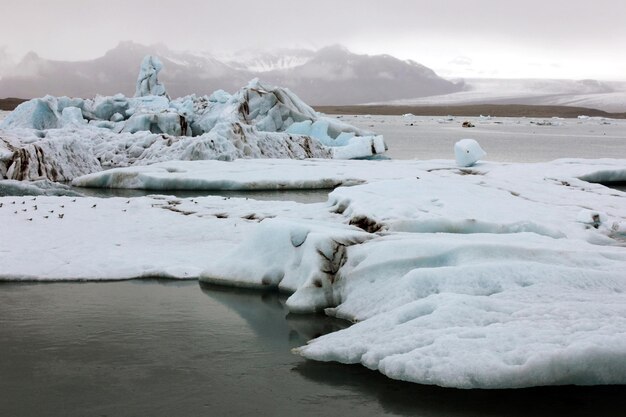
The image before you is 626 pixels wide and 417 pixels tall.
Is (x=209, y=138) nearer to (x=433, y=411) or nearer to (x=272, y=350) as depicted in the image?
(x=272, y=350)

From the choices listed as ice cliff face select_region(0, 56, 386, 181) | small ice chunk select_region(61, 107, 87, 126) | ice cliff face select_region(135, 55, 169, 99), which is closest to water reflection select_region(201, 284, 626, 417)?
ice cliff face select_region(0, 56, 386, 181)

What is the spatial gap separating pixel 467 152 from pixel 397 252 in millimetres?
16148

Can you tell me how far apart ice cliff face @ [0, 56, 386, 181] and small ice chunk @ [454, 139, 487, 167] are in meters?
8.30

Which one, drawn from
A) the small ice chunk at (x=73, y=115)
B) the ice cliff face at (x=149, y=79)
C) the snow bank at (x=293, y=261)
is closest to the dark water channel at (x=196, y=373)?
the snow bank at (x=293, y=261)

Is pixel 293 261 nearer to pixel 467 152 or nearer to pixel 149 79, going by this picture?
pixel 467 152

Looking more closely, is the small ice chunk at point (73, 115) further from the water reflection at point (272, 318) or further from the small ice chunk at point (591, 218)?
the water reflection at point (272, 318)

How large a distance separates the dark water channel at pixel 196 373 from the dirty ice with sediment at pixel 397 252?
0.68ft

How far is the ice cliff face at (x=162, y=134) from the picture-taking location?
22.9 m

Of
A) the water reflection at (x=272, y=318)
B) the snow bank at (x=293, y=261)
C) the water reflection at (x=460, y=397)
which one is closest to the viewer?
the water reflection at (x=460, y=397)

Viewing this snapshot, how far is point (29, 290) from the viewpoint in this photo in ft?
27.0

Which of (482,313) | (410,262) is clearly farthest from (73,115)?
(482,313)

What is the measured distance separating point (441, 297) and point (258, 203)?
361 inches

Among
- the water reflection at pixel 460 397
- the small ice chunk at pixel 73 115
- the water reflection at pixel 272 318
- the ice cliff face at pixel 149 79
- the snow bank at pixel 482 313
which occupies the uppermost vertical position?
the ice cliff face at pixel 149 79

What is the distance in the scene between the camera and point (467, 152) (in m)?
22.7
